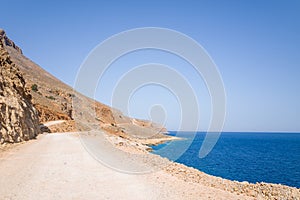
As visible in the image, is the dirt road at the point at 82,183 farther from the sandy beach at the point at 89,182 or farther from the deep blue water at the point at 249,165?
the deep blue water at the point at 249,165

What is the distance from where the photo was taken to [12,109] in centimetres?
1866

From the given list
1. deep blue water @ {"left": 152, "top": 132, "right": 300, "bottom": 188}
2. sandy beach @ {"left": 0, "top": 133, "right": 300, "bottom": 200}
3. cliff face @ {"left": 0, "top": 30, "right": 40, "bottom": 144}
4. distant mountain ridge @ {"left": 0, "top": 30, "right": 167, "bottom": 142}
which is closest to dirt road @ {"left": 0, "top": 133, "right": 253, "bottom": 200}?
sandy beach @ {"left": 0, "top": 133, "right": 300, "bottom": 200}

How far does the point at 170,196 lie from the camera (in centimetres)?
791

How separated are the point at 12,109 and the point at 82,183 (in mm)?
12713

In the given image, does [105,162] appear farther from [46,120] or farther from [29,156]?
[46,120]

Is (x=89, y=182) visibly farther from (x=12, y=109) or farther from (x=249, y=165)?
(x=249, y=165)

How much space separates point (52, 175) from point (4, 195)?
2.59 metres

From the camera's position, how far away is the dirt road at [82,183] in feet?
25.8

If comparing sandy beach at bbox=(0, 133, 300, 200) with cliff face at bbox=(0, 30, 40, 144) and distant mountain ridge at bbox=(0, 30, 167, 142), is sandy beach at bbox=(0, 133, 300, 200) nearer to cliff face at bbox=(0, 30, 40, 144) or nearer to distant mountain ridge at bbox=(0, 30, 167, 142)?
cliff face at bbox=(0, 30, 40, 144)

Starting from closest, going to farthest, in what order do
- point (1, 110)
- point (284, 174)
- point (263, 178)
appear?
point (1, 110), point (263, 178), point (284, 174)

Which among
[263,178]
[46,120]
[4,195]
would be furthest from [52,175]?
[46,120]

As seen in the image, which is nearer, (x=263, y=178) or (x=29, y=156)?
(x=29, y=156)

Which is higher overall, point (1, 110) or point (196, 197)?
point (1, 110)

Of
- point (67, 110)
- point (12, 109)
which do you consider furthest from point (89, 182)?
point (67, 110)
